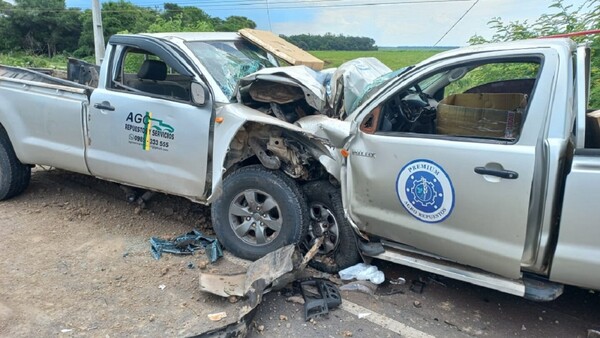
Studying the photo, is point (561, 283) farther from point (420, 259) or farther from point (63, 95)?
point (63, 95)

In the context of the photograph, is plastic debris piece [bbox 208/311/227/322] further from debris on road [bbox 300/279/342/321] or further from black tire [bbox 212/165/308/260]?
black tire [bbox 212/165/308/260]

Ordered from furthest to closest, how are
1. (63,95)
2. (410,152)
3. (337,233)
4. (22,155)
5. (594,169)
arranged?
(22,155) → (63,95) → (337,233) → (410,152) → (594,169)

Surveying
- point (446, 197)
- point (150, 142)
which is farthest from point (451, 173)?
point (150, 142)

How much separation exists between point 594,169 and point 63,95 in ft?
14.9

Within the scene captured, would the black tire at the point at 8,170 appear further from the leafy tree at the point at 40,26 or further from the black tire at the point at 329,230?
the leafy tree at the point at 40,26

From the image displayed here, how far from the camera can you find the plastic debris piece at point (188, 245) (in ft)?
13.7

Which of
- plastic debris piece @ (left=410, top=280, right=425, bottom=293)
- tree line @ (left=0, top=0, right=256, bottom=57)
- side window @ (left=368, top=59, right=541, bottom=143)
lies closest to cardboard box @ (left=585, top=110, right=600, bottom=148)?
side window @ (left=368, top=59, right=541, bottom=143)

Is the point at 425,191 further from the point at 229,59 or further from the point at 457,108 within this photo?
the point at 229,59

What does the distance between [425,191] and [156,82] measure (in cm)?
300

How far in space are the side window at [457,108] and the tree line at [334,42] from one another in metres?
8.05

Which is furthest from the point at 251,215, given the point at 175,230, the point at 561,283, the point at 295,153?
the point at 561,283

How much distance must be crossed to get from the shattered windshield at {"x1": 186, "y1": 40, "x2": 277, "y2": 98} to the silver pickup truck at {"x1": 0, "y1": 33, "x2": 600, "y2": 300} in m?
0.02

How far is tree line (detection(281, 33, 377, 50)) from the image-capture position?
12891 millimetres

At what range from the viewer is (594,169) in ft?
8.80
